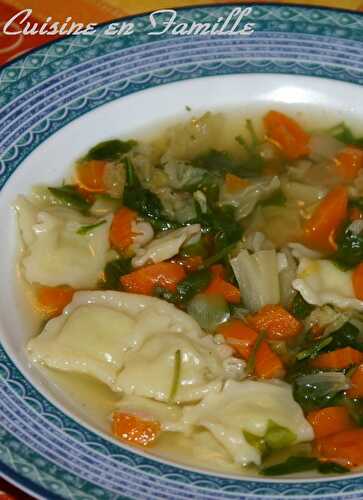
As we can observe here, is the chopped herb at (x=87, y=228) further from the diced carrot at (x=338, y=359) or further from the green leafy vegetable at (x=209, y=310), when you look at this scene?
the diced carrot at (x=338, y=359)

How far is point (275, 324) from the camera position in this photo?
4.02 meters

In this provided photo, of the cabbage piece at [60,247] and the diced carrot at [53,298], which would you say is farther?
the cabbage piece at [60,247]

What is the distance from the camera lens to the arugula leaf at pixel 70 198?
14.8ft

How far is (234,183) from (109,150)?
76 cm

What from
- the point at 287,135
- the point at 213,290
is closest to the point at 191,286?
the point at 213,290

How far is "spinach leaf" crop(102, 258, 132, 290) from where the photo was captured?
13.9ft

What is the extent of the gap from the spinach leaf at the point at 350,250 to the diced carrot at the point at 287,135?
717mm

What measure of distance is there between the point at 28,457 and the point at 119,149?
217 cm

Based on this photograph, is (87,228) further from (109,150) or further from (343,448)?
(343,448)

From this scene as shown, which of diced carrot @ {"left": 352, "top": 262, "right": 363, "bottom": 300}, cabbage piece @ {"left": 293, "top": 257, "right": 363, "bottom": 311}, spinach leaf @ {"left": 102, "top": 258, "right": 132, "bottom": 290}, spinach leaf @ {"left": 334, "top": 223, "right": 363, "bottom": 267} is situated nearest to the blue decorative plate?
spinach leaf @ {"left": 102, "top": 258, "right": 132, "bottom": 290}

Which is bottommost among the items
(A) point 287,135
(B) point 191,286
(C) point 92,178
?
(B) point 191,286

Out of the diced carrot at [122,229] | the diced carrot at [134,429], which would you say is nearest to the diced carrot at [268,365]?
the diced carrot at [134,429]

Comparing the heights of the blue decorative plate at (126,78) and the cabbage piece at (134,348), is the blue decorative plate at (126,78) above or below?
above

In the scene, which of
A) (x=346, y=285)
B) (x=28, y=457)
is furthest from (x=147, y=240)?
(x=28, y=457)
